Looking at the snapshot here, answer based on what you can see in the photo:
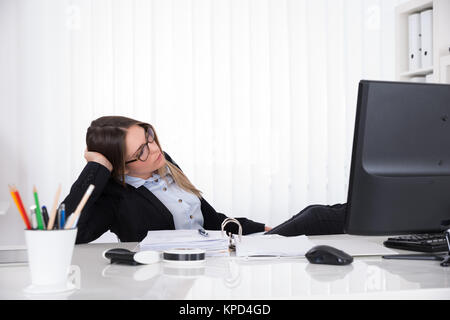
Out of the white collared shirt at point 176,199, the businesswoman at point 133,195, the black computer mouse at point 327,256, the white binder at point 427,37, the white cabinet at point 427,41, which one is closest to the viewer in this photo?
the black computer mouse at point 327,256

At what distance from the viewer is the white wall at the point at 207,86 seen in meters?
3.13

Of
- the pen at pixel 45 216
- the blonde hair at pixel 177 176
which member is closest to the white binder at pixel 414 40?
the blonde hair at pixel 177 176

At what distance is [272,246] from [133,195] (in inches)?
30.6

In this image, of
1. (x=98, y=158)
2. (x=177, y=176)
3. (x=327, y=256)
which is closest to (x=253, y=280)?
(x=327, y=256)

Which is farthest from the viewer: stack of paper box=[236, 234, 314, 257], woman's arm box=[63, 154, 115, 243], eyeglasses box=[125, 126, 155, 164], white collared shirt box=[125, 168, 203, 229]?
white collared shirt box=[125, 168, 203, 229]

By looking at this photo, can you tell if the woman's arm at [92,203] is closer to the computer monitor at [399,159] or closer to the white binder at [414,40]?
the computer monitor at [399,159]

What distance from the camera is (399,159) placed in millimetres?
1089

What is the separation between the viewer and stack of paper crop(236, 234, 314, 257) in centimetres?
113

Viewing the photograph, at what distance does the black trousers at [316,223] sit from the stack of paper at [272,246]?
0.37m

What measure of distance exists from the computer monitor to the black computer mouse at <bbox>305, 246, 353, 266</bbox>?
8 centimetres

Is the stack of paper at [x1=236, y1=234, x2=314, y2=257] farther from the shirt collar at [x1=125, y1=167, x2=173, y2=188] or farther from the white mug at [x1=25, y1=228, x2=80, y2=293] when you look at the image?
the shirt collar at [x1=125, y1=167, x2=173, y2=188]

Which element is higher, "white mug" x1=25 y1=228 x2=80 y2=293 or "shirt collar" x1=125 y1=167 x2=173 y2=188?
"shirt collar" x1=125 y1=167 x2=173 y2=188

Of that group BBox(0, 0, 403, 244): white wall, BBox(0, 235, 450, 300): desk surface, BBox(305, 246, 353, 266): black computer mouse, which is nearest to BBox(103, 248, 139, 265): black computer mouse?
BBox(0, 235, 450, 300): desk surface

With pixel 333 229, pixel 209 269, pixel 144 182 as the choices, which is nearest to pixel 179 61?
pixel 144 182
